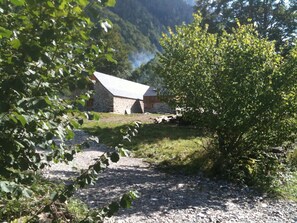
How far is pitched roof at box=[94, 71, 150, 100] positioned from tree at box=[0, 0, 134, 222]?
3553 centimetres

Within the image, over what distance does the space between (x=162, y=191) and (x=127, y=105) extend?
112 feet

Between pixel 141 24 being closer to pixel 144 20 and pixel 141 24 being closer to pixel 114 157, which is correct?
pixel 144 20

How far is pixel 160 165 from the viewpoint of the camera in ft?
35.5

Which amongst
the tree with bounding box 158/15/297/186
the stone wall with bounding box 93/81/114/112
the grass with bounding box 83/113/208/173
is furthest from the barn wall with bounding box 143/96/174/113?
the tree with bounding box 158/15/297/186

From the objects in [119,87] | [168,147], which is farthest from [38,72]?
Answer: [119,87]

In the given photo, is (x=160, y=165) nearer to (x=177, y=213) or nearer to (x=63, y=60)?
(x=177, y=213)

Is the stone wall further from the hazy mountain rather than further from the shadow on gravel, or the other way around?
the hazy mountain

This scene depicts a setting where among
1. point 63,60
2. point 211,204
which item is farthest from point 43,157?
point 211,204

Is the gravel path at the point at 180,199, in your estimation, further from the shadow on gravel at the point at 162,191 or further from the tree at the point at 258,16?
the tree at the point at 258,16

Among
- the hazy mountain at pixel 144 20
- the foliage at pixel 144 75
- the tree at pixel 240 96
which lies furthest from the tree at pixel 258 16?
the hazy mountain at pixel 144 20

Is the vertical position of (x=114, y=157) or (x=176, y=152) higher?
(x=114, y=157)

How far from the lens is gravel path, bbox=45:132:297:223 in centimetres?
638

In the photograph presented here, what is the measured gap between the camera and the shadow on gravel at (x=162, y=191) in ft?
22.7

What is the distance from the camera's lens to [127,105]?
137 ft
